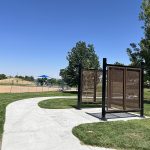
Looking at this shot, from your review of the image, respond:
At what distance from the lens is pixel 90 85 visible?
50.6 feet

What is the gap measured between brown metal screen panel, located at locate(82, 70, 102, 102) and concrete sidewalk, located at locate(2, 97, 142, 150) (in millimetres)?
3308

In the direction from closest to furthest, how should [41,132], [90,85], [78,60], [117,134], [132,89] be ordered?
[117,134], [41,132], [132,89], [90,85], [78,60]

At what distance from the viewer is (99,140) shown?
288 inches

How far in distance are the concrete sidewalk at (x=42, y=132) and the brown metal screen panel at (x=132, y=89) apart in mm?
1928

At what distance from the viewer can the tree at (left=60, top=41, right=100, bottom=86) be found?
2988cm

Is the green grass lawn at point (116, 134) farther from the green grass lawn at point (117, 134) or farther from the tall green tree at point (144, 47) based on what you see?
the tall green tree at point (144, 47)

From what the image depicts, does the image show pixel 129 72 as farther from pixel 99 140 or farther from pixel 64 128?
pixel 99 140

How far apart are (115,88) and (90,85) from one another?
3735 millimetres

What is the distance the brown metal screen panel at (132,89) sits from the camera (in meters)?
11.9

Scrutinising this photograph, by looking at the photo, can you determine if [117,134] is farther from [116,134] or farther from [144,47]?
[144,47]

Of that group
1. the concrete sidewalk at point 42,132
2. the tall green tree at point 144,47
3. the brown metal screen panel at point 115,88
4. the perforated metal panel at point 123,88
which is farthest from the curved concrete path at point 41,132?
the tall green tree at point 144,47

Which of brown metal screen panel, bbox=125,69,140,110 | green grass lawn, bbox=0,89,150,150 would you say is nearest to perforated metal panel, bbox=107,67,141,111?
brown metal screen panel, bbox=125,69,140,110

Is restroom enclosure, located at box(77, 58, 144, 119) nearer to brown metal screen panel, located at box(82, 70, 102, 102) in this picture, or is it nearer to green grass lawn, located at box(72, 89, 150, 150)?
green grass lawn, located at box(72, 89, 150, 150)

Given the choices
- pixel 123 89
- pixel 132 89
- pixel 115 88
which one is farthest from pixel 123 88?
pixel 132 89
